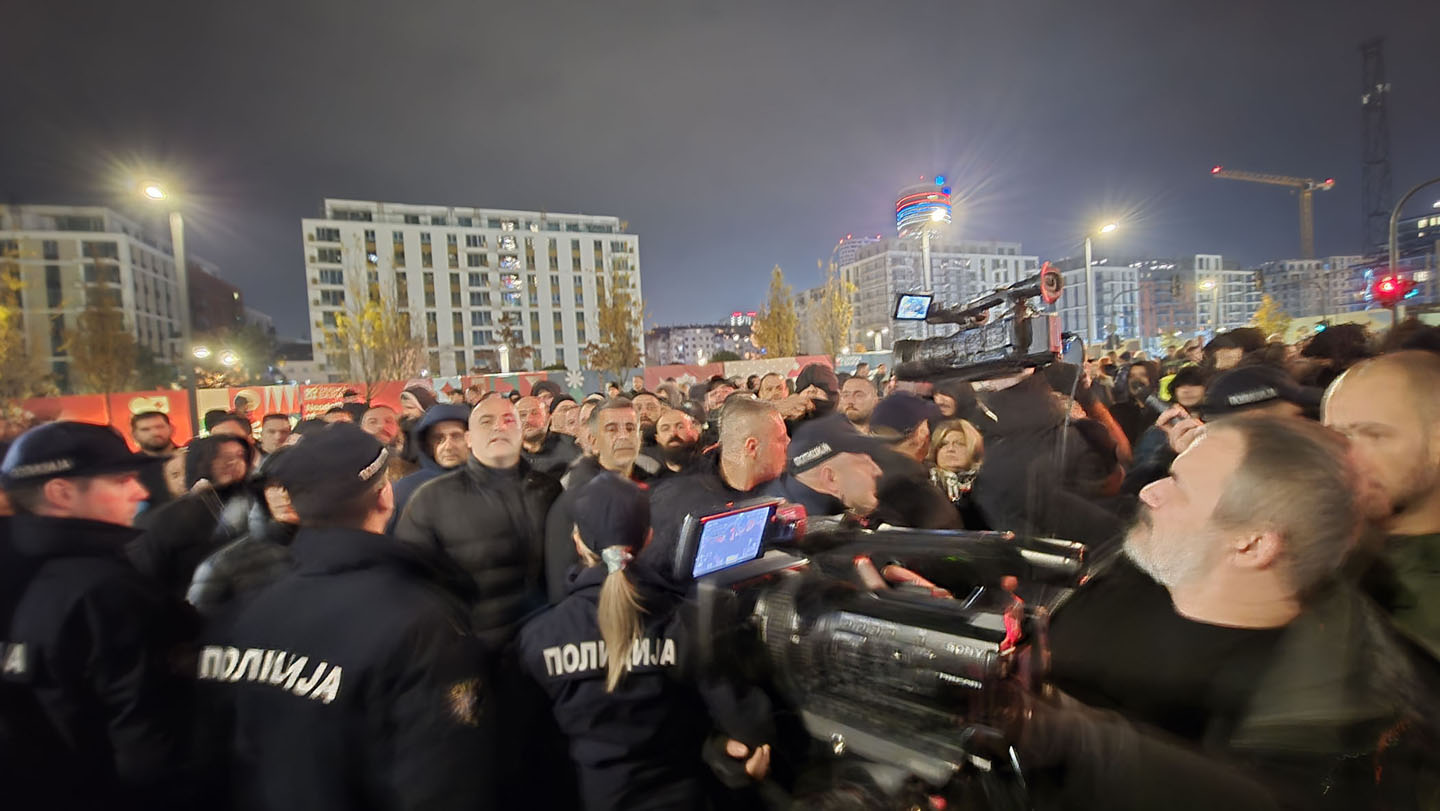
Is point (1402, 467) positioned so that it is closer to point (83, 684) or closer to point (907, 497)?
point (907, 497)

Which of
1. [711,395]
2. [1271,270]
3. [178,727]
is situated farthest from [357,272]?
[1271,270]

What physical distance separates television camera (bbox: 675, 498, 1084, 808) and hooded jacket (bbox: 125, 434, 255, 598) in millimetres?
2537

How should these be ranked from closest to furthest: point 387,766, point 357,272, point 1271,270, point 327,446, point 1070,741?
point 1070,741, point 387,766, point 327,446, point 357,272, point 1271,270

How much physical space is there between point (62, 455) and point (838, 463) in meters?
3.00

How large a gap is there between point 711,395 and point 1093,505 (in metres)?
6.39

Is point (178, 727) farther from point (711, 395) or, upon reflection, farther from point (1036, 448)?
point (711, 395)

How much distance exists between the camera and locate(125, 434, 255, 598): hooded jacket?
300 cm

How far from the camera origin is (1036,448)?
10.2ft

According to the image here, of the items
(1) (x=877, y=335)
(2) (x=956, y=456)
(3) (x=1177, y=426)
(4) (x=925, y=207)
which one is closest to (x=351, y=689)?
(2) (x=956, y=456)

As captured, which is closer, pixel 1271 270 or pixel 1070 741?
pixel 1070 741

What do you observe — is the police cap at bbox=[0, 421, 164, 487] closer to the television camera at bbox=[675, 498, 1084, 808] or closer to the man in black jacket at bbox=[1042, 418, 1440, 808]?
the television camera at bbox=[675, 498, 1084, 808]

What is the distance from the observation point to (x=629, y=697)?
1976mm

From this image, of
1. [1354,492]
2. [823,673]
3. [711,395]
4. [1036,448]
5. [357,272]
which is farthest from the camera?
[357,272]

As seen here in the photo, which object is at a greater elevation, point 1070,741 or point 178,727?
point 1070,741
